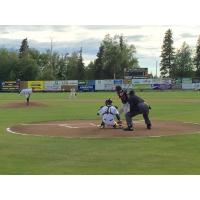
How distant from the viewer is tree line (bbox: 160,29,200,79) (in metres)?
109

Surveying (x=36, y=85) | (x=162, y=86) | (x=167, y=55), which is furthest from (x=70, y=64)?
(x=162, y=86)

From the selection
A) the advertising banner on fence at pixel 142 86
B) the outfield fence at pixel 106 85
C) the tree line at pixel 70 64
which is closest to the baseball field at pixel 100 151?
the outfield fence at pixel 106 85

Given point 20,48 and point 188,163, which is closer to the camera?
point 188,163

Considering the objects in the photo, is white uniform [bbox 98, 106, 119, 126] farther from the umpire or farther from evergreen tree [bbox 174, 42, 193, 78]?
evergreen tree [bbox 174, 42, 193, 78]

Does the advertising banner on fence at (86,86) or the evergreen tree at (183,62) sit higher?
the evergreen tree at (183,62)

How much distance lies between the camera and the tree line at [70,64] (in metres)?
105

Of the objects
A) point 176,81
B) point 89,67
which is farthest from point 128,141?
point 89,67

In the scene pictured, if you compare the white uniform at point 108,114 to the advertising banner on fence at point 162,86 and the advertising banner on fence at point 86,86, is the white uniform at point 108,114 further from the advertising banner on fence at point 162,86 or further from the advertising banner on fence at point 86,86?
the advertising banner on fence at point 86,86

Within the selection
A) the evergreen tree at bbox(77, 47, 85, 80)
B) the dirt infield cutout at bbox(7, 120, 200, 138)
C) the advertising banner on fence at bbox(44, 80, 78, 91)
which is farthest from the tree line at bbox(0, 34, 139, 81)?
the dirt infield cutout at bbox(7, 120, 200, 138)

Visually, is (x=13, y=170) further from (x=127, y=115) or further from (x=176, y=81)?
(x=176, y=81)

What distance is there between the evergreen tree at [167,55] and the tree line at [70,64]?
22.3 feet

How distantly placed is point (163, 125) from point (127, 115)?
2.62 meters

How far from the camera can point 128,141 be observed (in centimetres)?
1504
